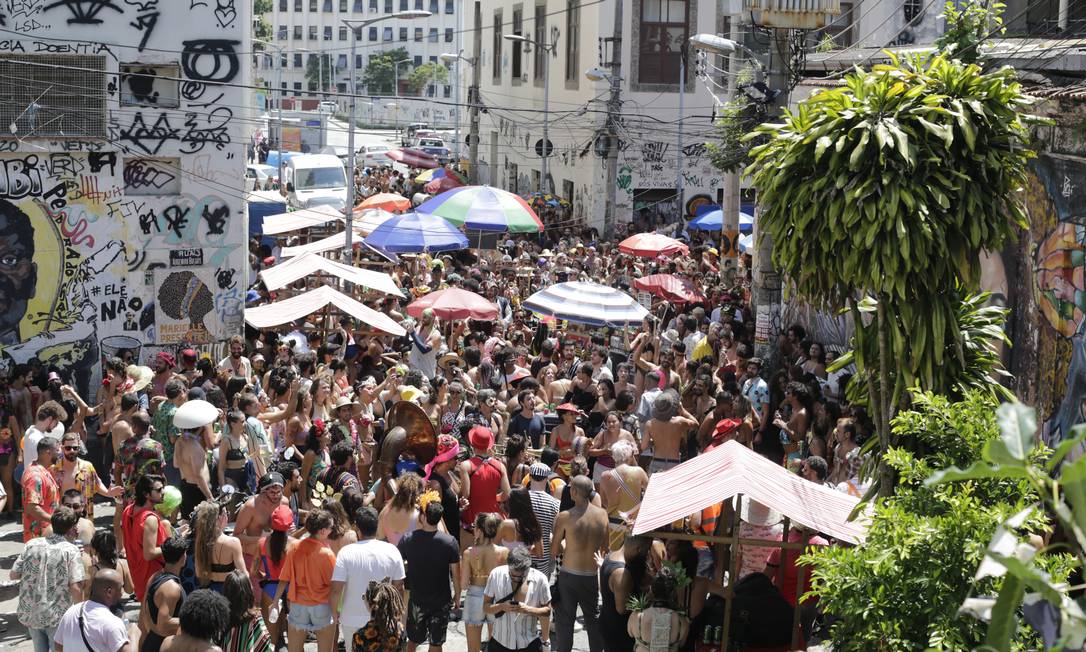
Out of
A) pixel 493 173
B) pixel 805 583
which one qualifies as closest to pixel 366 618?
pixel 805 583

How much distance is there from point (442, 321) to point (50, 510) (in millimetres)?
9559

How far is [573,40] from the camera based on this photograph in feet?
130

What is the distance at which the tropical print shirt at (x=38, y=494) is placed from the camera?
985 centimetres

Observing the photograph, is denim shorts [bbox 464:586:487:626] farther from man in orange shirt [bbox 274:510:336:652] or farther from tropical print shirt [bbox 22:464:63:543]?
tropical print shirt [bbox 22:464:63:543]

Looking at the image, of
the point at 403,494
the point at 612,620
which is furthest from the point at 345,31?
the point at 612,620

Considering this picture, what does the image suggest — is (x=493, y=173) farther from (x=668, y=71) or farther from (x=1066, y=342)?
(x=1066, y=342)

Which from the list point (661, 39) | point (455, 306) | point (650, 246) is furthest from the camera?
point (661, 39)

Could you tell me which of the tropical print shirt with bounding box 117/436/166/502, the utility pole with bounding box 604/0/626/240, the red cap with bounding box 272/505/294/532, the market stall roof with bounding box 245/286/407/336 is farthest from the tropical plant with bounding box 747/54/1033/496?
the utility pole with bounding box 604/0/626/240

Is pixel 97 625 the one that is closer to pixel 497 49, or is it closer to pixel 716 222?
pixel 716 222

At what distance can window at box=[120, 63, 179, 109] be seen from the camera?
17719 millimetres

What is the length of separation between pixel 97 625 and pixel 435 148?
55.9 m

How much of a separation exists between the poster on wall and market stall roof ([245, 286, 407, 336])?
292 centimetres

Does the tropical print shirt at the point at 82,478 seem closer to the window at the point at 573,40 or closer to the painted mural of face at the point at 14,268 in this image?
the painted mural of face at the point at 14,268

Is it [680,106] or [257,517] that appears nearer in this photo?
[257,517]
